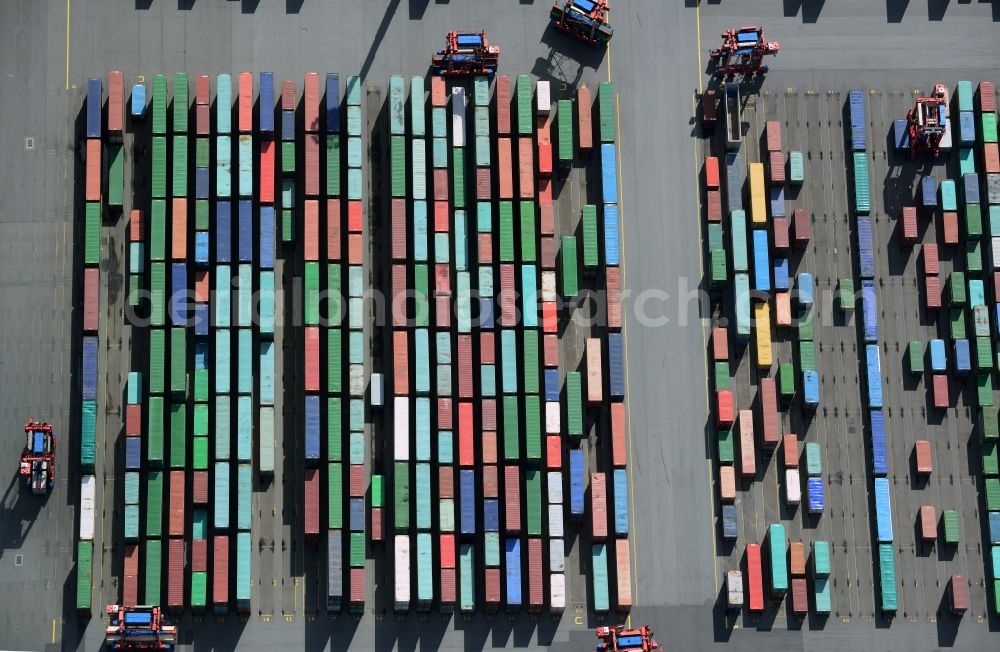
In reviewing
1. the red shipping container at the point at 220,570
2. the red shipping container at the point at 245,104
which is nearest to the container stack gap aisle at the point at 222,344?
the red shipping container at the point at 220,570

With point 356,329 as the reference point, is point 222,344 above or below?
below

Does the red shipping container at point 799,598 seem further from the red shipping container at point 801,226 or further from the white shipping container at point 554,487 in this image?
the red shipping container at point 801,226

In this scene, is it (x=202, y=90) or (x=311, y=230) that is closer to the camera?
(x=311, y=230)

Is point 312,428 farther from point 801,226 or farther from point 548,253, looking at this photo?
point 801,226

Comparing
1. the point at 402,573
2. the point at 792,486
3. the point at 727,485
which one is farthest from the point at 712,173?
the point at 402,573

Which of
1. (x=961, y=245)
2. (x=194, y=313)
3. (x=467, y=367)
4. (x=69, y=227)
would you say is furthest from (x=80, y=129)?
(x=961, y=245)

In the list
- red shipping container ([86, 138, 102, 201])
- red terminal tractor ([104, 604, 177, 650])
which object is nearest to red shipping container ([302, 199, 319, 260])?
red shipping container ([86, 138, 102, 201])
